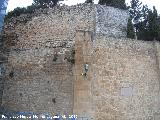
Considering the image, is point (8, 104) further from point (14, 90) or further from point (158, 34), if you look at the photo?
point (158, 34)

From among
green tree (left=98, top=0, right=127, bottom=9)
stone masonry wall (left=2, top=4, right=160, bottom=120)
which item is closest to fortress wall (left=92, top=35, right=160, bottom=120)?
stone masonry wall (left=2, top=4, right=160, bottom=120)

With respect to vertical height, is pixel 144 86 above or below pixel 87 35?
below

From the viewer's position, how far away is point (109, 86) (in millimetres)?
20000

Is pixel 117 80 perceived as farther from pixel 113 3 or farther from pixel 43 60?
pixel 113 3

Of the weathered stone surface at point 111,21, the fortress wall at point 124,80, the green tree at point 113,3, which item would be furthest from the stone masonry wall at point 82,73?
the green tree at point 113,3

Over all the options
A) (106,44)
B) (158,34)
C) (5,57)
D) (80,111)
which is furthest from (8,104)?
(158,34)

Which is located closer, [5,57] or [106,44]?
[106,44]

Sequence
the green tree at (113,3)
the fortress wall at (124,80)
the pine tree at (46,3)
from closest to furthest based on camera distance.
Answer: the fortress wall at (124,80) → the green tree at (113,3) → the pine tree at (46,3)

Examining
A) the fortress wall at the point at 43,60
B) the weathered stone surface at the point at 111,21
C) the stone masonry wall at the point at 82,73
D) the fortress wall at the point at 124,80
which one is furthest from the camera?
the weathered stone surface at the point at 111,21

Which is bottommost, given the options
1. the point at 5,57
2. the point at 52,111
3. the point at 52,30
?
the point at 52,111

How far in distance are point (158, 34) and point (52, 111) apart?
914cm

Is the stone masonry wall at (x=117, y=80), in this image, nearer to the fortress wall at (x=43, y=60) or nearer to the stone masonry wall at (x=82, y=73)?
the stone masonry wall at (x=82, y=73)

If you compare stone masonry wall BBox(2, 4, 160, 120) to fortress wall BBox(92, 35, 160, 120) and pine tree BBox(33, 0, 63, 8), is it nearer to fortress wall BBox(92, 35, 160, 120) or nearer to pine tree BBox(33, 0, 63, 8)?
fortress wall BBox(92, 35, 160, 120)

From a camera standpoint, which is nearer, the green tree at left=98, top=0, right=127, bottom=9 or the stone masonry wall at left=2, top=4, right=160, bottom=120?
the stone masonry wall at left=2, top=4, right=160, bottom=120
